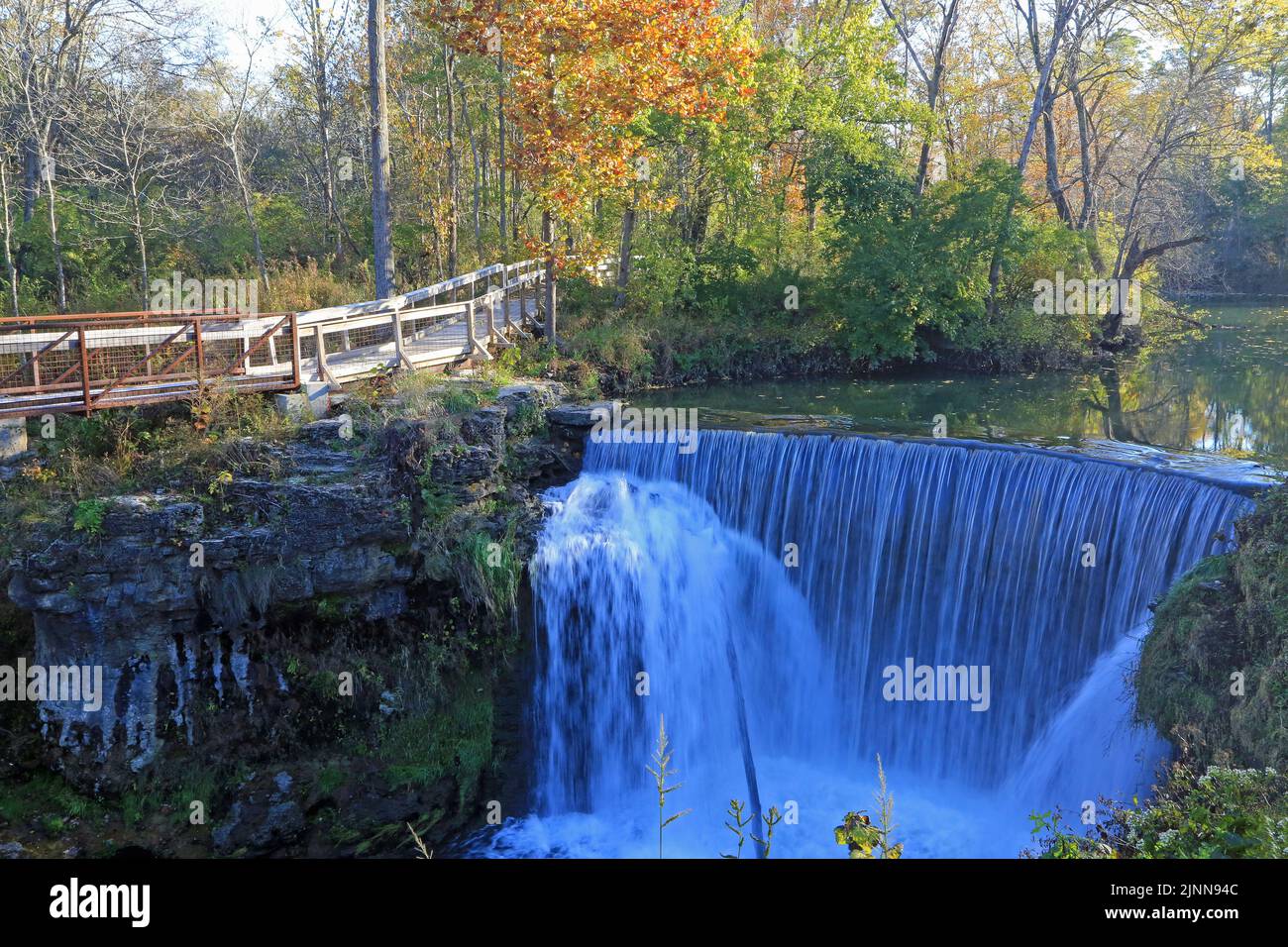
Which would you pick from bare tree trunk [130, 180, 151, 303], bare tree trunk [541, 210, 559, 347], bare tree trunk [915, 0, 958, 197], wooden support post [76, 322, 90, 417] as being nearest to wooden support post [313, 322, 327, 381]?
wooden support post [76, 322, 90, 417]

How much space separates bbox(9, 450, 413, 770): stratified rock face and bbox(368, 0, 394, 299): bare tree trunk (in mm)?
6747

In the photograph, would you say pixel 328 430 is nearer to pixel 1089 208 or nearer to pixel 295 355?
pixel 295 355

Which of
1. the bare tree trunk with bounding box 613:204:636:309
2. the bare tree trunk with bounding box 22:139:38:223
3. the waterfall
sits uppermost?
the bare tree trunk with bounding box 22:139:38:223

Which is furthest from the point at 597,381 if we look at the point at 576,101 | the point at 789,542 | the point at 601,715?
the point at 601,715

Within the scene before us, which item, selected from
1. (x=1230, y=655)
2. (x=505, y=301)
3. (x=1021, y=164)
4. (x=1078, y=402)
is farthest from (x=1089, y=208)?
(x=1230, y=655)

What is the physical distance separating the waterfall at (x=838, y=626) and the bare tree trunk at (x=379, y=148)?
6163mm

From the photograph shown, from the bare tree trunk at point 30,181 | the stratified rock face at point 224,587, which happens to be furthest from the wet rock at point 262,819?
the bare tree trunk at point 30,181

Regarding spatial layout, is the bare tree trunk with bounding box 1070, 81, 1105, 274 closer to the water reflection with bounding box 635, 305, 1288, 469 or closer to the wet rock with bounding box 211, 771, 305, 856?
the water reflection with bounding box 635, 305, 1288, 469

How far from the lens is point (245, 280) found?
2144 centimetres

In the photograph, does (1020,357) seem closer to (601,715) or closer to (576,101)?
(576,101)

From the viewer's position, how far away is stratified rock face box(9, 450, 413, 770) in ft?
34.2

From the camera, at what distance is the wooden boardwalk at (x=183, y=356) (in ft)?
36.8

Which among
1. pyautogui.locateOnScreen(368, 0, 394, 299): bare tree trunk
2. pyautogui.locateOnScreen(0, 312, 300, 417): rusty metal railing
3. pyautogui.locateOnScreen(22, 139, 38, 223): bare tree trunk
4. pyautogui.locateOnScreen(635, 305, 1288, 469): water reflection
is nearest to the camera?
pyautogui.locateOnScreen(0, 312, 300, 417): rusty metal railing
